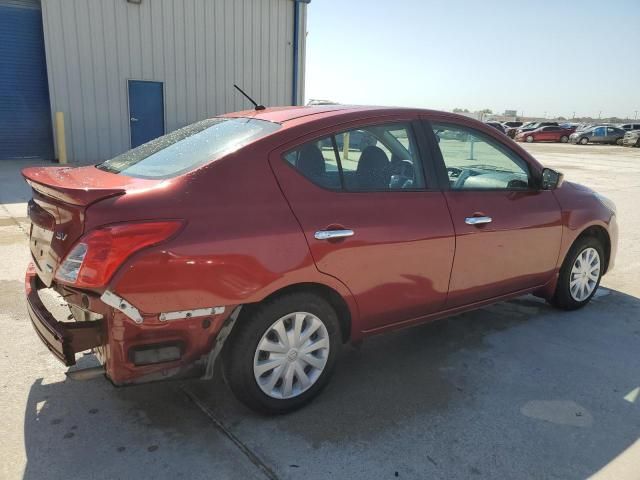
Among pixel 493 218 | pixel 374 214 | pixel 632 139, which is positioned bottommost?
pixel 632 139

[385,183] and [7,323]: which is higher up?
[385,183]

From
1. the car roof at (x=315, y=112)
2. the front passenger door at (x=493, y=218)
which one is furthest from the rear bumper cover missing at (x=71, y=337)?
the front passenger door at (x=493, y=218)

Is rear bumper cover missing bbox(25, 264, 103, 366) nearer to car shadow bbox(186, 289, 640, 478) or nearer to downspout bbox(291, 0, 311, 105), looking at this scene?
car shadow bbox(186, 289, 640, 478)

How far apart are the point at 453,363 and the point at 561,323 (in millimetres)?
1316

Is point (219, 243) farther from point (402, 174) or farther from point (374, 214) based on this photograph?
point (402, 174)

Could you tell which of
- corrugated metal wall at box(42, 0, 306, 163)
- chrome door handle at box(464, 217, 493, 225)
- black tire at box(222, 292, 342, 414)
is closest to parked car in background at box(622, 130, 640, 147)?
corrugated metal wall at box(42, 0, 306, 163)

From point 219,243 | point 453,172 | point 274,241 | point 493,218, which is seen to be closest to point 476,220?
point 493,218

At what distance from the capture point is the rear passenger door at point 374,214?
9.06 feet

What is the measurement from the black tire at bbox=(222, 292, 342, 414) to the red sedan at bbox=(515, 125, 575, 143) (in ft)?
136

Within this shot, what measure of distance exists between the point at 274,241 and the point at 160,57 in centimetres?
1243

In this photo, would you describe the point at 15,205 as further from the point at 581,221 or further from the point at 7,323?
the point at 581,221

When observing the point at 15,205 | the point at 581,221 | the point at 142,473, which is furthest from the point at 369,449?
the point at 15,205

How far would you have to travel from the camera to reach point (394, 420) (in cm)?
285

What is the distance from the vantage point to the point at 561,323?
4289 millimetres
